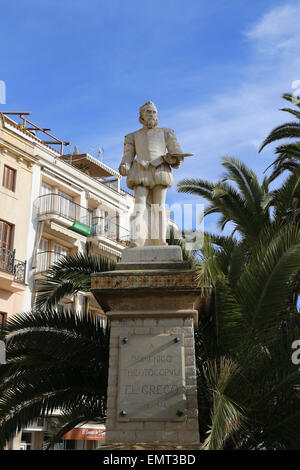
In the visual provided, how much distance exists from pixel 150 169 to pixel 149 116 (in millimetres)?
879

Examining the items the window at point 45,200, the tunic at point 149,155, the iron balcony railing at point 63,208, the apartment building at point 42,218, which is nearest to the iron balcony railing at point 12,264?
the apartment building at point 42,218

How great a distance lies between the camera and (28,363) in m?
10.1

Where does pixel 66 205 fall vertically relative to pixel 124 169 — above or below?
above

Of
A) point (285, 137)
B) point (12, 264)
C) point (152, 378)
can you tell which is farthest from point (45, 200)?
point (152, 378)

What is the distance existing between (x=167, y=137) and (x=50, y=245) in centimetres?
2007

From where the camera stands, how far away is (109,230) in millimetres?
33312

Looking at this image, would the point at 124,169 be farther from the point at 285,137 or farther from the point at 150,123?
the point at 285,137

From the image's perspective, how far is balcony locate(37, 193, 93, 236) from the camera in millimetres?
28266

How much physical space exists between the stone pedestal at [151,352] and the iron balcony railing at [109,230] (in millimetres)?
22844

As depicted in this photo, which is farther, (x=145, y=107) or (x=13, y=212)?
(x=13, y=212)

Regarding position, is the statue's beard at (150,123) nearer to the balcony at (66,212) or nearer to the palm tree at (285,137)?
the palm tree at (285,137)
